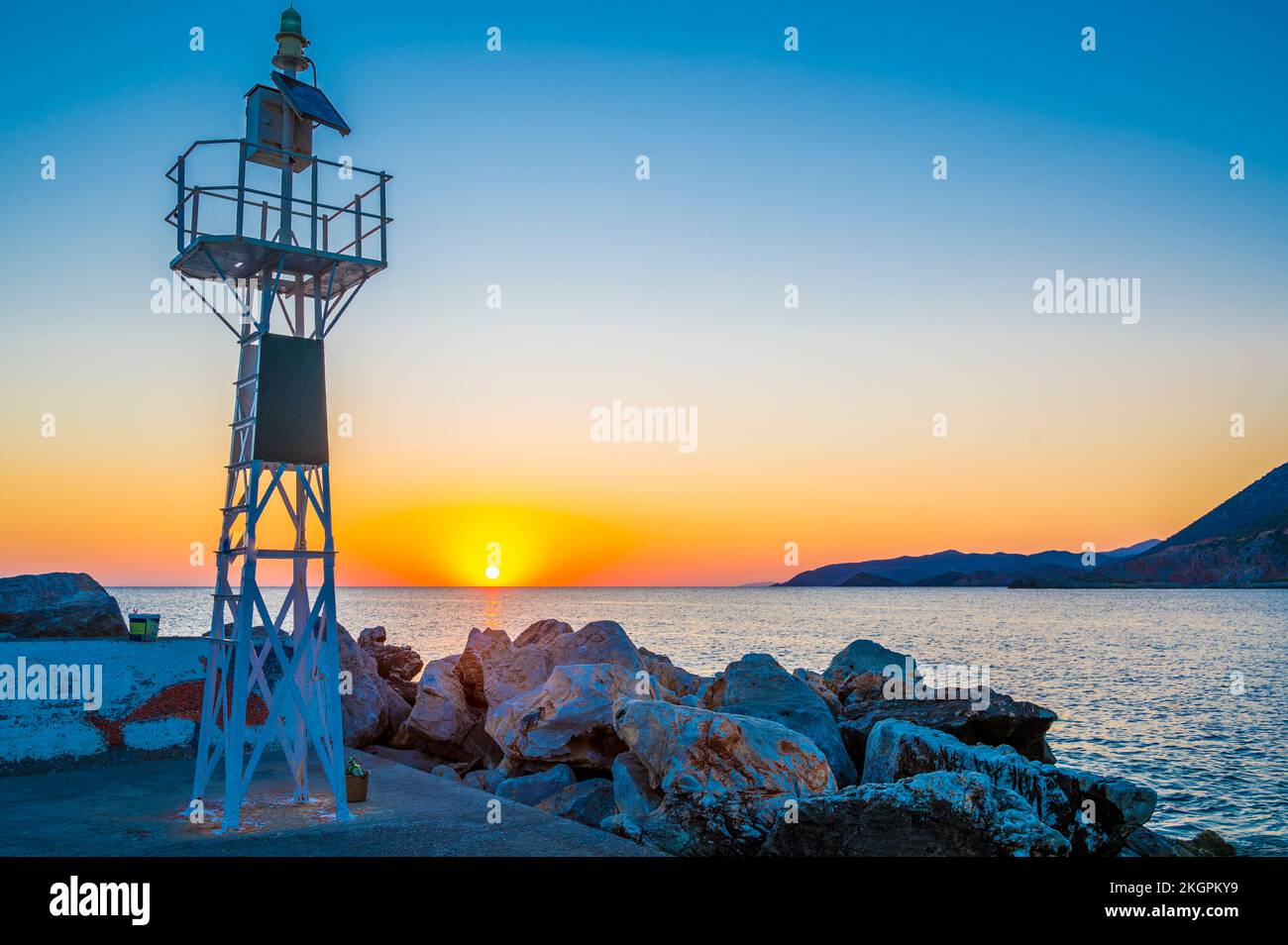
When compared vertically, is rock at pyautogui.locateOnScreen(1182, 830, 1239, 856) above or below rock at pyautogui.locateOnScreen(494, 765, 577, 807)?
below

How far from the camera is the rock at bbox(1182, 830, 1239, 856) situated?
17703mm

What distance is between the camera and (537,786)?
583 inches

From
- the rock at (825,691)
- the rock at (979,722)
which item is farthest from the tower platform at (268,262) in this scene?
the rock at (825,691)

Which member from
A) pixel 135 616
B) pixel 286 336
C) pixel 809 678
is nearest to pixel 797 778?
pixel 286 336

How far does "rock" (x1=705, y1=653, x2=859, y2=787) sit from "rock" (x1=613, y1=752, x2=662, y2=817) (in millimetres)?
3605

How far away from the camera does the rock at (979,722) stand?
754 inches

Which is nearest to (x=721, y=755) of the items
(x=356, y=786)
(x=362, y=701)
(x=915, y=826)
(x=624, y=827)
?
(x=624, y=827)

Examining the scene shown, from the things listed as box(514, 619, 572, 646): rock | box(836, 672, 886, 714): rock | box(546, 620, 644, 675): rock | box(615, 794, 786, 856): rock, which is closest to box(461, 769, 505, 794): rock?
box(546, 620, 644, 675): rock

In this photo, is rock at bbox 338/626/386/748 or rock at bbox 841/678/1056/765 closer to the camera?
rock at bbox 338/626/386/748

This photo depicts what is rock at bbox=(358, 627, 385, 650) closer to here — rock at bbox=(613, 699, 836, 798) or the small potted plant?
the small potted plant

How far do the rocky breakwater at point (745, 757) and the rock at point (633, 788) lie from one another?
1.0 inches
